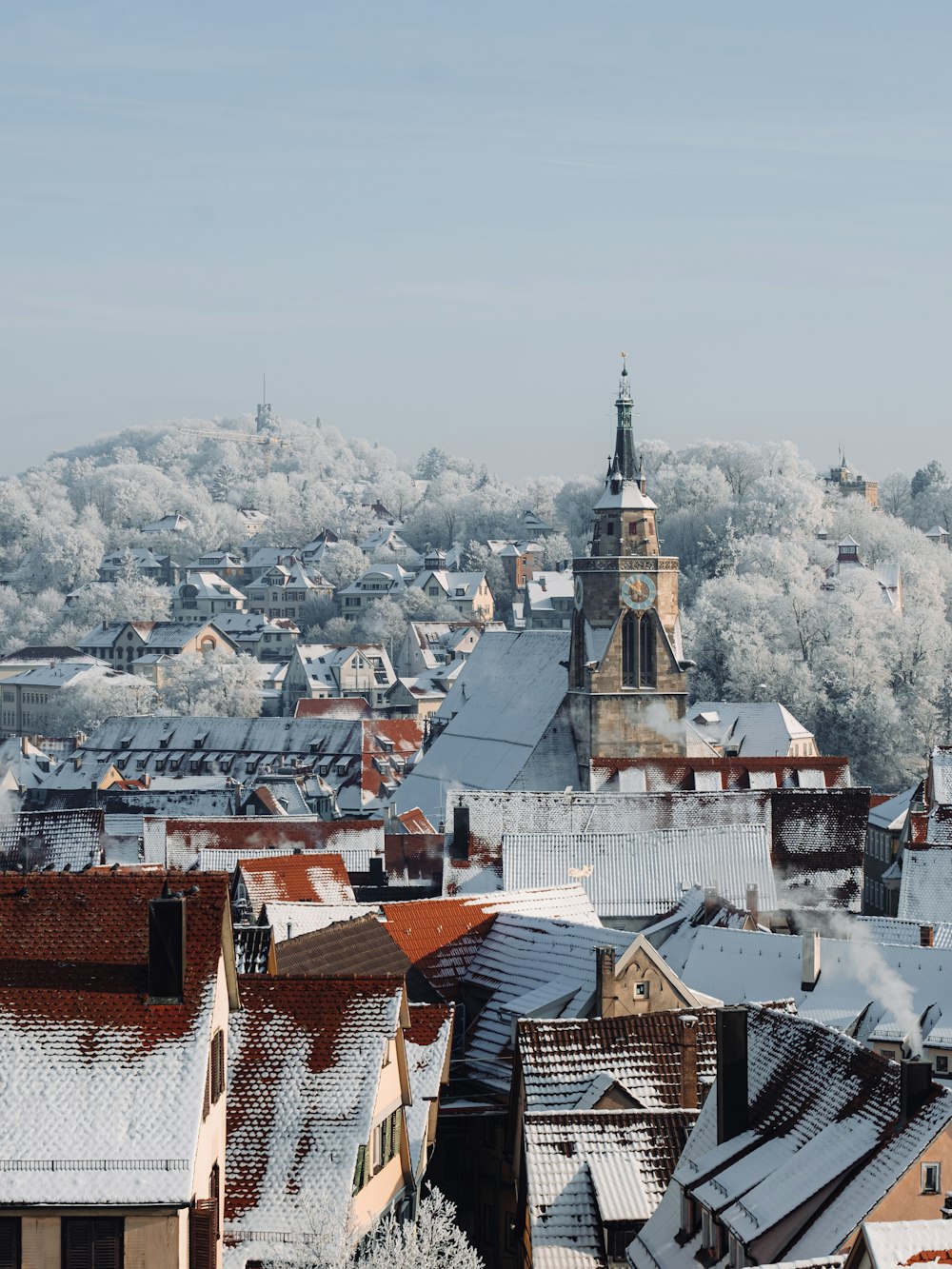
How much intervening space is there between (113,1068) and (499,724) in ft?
170

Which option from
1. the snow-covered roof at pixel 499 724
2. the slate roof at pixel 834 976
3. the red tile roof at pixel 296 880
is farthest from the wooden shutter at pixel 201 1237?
the snow-covered roof at pixel 499 724

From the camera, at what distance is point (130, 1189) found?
17688 mm

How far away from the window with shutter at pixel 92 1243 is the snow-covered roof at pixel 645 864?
26.4m

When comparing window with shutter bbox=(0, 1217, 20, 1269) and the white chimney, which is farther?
the white chimney

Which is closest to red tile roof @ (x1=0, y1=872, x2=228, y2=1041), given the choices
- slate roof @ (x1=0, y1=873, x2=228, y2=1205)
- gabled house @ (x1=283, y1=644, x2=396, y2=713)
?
slate roof @ (x1=0, y1=873, x2=228, y2=1205)

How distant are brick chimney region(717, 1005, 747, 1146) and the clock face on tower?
45.0 metres

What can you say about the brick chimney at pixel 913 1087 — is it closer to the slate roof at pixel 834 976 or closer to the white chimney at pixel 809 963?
the slate roof at pixel 834 976

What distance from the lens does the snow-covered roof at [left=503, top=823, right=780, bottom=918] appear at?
44.3 meters

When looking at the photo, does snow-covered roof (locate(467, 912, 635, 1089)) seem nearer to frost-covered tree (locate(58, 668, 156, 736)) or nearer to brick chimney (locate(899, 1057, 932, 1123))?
brick chimney (locate(899, 1057, 932, 1123))

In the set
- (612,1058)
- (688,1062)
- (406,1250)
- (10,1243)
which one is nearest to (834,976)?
(688,1062)

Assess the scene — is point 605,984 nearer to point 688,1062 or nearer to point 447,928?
point 447,928

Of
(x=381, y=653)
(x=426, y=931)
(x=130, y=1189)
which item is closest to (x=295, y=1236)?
(x=130, y=1189)

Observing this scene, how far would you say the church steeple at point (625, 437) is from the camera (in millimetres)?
69500

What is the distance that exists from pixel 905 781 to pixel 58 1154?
3495 inches
